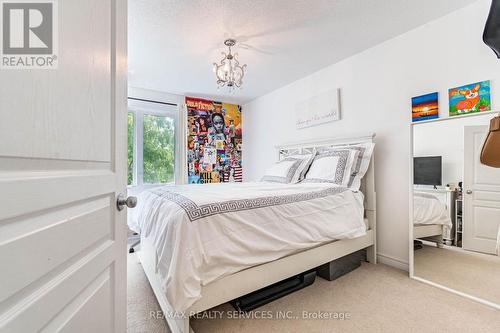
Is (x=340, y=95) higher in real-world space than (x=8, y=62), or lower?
higher

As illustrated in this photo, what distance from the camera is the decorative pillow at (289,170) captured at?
2.87 meters

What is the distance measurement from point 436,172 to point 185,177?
341 cm

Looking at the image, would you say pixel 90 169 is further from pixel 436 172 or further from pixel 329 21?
pixel 436 172

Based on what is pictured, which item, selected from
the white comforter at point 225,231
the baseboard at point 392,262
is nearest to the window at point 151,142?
the white comforter at point 225,231

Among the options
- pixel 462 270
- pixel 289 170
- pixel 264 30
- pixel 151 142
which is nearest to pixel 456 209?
pixel 462 270

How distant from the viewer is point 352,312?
165 centimetres

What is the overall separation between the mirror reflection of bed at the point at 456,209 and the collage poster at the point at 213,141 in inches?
121

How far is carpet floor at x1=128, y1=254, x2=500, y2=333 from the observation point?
1.50 meters

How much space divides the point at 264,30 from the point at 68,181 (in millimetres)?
2236

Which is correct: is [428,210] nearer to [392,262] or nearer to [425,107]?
[392,262]

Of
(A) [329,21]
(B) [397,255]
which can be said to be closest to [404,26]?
(A) [329,21]

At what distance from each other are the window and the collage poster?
32 cm

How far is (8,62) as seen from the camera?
424mm

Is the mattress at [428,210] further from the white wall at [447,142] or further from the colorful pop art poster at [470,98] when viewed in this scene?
the colorful pop art poster at [470,98]
